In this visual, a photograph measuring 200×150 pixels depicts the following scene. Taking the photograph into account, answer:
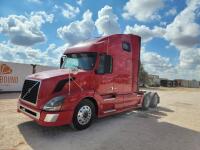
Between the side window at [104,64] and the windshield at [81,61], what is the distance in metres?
0.28

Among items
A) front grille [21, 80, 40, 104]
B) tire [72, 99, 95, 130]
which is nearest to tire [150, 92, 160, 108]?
tire [72, 99, 95, 130]

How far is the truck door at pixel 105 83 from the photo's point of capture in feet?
23.0

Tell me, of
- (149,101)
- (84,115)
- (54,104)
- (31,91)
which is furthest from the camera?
(149,101)

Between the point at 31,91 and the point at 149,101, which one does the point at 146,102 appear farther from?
the point at 31,91

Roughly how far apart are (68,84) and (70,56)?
188 cm

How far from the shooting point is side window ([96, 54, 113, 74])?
702cm

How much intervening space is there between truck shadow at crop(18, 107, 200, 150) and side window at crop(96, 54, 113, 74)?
1935mm

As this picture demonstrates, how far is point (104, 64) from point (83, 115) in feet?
6.50

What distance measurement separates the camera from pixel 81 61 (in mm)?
7121

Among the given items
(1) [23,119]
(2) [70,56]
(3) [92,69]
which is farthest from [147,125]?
(1) [23,119]

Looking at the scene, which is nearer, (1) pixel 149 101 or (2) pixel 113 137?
(2) pixel 113 137

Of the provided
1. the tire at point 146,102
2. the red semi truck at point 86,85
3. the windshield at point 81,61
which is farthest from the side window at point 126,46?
the tire at point 146,102

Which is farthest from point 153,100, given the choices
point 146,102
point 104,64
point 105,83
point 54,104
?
point 54,104

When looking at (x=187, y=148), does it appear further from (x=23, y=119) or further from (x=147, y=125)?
(x=23, y=119)
